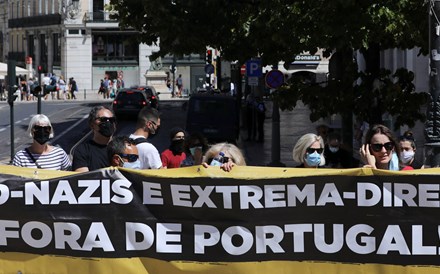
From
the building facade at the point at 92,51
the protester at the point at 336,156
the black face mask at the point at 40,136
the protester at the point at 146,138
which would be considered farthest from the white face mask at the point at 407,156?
the building facade at the point at 92,51

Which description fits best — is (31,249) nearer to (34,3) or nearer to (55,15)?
(55,15)

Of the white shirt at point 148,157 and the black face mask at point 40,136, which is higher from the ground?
the black face mask at point 40,136

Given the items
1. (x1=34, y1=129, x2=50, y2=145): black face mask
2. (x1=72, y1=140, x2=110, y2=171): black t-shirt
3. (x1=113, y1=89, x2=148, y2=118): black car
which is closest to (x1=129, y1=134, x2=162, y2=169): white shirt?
(x1=72, y1=140, x2=110, y2=171): black t-shirt

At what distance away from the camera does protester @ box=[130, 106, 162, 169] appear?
9.87 meters

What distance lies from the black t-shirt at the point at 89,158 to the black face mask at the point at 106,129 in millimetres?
177

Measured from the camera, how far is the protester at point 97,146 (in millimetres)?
8961

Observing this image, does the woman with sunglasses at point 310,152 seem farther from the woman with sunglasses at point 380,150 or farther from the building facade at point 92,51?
the building facade at point 92,51

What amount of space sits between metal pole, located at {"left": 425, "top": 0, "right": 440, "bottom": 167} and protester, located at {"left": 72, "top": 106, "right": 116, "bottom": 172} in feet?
11.9

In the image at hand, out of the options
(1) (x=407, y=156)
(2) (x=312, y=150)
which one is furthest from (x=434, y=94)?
(2) (x=312, y=150)

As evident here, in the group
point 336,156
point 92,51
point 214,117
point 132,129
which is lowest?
point 132,129

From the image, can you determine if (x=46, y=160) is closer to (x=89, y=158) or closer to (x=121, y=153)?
(x=89, y=158)

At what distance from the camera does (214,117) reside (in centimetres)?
3506

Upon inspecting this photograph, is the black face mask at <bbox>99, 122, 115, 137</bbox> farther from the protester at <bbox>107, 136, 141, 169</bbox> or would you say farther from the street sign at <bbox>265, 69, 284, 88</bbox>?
the street sign at <bbox>265, 69, 284, 88</bbox>

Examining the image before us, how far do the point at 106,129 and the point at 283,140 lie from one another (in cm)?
2714
